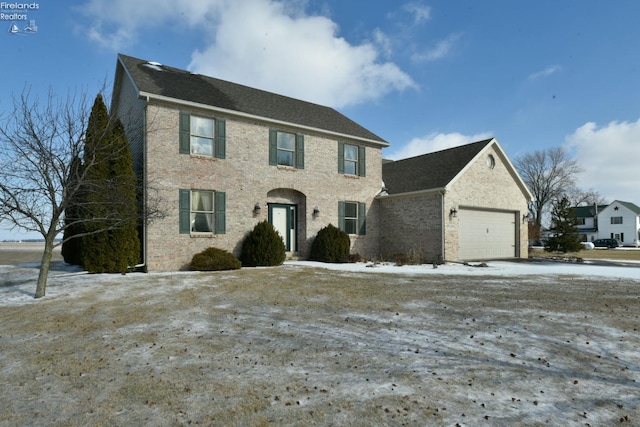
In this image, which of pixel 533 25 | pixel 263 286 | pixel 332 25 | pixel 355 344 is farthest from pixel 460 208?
pixel 355 344

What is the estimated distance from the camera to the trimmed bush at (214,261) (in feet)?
43.1

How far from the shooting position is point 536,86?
1567 centimetres

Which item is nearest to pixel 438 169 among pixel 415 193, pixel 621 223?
pixel 415 193

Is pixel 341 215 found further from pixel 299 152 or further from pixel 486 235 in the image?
pixel 486 235

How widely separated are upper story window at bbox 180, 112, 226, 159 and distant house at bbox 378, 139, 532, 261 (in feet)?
28.8

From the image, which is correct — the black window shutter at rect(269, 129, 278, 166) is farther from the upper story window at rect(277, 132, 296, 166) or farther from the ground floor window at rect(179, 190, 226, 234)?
the ground floor window at rect(179, 190, 226, 234)

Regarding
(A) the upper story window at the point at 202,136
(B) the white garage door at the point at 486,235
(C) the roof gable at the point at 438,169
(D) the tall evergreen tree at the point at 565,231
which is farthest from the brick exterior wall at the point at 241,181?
(D) the tall evergreen tree at the point at 565,231

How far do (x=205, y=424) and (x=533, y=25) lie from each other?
1443 cm

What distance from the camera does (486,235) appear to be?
18.9 meters

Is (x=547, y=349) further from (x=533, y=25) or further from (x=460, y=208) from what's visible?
(x=460, y=208)

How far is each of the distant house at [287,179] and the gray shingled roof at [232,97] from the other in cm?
8

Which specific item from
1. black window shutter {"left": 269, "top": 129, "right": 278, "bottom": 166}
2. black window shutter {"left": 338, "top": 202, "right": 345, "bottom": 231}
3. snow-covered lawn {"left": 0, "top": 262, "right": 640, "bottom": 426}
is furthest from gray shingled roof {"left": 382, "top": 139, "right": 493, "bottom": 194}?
snow-covered lawn {"left": 0, "top": 262, "right": 640, "bottom": 426}

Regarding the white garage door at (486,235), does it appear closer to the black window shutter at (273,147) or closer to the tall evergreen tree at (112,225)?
the black window shutter at (273,147)

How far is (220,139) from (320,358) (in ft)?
39.2
